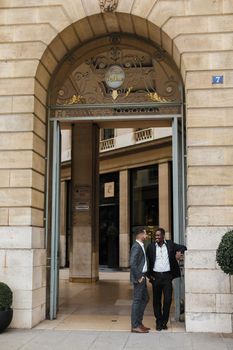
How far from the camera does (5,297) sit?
9.35 metres

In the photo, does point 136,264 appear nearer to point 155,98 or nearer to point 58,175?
point 58,175

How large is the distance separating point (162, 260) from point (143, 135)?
15865 mm

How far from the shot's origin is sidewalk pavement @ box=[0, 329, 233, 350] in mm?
8406

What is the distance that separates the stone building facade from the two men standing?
40cm

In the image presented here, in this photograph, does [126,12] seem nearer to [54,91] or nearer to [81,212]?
[54,91]

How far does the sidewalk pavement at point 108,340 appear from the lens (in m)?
8.41

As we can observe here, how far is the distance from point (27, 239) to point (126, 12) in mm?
5006

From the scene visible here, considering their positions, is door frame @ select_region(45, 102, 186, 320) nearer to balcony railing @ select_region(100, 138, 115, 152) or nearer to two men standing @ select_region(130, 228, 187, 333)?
two men standing @ select_region(130, 228, 187, 333)

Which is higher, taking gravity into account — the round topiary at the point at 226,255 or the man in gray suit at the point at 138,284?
the round topiary at the point at 226,255

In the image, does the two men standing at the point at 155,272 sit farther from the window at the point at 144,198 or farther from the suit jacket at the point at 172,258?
the window at the point at 144,198

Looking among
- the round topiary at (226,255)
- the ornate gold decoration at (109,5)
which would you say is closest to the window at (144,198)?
the ornate gold decoration at (109,5)

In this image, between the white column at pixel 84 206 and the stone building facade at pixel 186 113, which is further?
the white column at pixel 84 206

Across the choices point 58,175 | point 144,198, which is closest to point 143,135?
point 144,198

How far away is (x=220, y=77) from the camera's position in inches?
397
